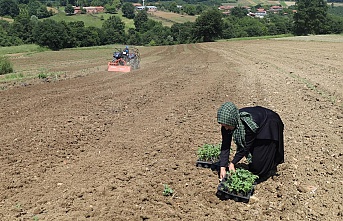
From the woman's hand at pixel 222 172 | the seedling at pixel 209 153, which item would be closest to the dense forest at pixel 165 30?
the seedling at pixel 209 153

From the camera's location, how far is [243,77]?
14109 mm

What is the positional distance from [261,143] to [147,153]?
228 cm

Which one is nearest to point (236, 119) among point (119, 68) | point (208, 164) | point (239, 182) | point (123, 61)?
point (239, 182)

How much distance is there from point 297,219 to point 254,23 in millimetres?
86160

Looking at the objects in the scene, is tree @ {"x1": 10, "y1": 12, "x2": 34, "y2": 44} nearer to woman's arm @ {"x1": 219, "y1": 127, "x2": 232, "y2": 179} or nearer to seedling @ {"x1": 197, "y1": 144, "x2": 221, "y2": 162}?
seedling @ {"x1": 197, "y1": 144, "x2": 221, "y2": 162}

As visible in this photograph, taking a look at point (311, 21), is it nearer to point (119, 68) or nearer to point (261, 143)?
point (119, 68)

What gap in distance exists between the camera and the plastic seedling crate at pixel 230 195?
14.7 ft

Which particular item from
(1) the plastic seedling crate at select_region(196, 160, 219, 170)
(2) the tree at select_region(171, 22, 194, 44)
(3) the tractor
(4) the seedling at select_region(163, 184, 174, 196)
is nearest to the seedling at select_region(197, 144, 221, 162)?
(1) the plastic seedling crate at select_region(196, 160, 219, 170)

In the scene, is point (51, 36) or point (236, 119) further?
point (51, 36)

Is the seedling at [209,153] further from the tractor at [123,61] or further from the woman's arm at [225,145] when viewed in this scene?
the tractor at [123,61]

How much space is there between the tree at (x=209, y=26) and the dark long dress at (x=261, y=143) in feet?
196

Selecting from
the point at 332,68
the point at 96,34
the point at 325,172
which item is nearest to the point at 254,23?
the point at 96,34

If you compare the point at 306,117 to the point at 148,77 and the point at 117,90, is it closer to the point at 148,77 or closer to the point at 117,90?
the point at 117,90

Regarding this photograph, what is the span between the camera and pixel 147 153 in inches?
241
